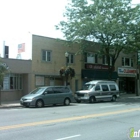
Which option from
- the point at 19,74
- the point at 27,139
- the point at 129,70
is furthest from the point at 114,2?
the point at 27,139

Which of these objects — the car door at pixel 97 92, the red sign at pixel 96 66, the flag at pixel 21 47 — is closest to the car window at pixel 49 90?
the car door at pixel 97 92

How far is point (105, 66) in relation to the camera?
121 feet

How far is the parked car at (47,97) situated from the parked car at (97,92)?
8.49 feet

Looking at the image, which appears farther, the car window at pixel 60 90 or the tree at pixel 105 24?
the tree at pixel 105 24

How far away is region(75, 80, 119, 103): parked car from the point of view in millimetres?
25625

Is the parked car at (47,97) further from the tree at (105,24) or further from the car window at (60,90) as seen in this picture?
the tree at (105,24)

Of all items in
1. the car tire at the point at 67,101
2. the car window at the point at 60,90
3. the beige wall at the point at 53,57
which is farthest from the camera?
the beige wall at the point at 53,57

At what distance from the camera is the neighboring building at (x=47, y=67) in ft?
89.1

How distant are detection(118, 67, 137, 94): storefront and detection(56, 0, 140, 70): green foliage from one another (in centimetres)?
1038

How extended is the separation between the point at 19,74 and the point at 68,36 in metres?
6.69

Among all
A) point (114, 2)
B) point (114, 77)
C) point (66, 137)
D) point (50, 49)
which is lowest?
point (66, 137)

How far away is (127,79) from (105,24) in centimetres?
1786

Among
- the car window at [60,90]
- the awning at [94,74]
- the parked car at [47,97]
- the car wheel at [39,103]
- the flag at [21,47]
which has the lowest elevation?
the car wheel at [39,103]

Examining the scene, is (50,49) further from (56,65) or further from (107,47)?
(107,47)
